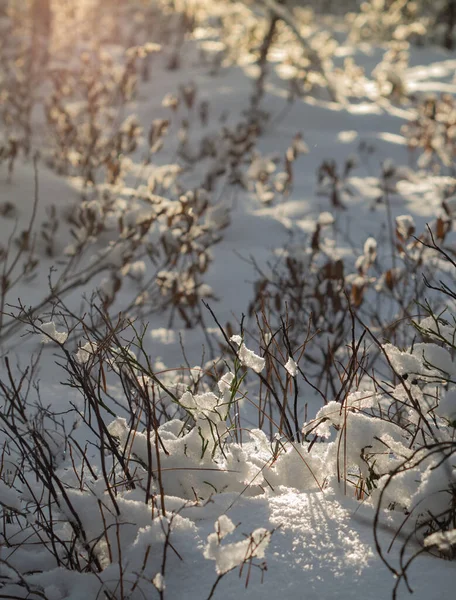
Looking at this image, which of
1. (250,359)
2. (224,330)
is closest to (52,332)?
(250,359)

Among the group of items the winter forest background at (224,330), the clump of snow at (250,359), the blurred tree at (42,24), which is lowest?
the winter forest background at (224,330)

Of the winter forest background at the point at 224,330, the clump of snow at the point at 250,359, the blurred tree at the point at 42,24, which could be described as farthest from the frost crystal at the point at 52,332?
the blurred tree at the point at 42,24

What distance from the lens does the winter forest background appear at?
1.14 meters

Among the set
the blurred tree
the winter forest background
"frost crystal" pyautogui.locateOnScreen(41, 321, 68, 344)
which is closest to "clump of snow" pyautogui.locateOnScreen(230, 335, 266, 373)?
the winter forest background

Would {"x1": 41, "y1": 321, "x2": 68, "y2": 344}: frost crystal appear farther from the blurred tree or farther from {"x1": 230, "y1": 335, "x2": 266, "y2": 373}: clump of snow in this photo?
the blurred tree

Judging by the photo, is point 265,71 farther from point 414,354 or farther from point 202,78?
point 414,354

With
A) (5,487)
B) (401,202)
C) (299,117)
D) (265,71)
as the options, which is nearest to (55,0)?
(265,71)

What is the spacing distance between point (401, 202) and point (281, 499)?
12.3 ft

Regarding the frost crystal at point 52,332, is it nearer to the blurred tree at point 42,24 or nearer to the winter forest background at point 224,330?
the winter forest background at point 224,330

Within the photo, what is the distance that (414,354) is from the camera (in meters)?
1.28

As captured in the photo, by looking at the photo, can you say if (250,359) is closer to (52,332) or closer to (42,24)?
(52,332)

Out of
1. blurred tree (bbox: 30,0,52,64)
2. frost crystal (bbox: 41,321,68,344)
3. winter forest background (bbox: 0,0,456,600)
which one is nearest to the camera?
winter forest background (bbox: 0,0,456,600)

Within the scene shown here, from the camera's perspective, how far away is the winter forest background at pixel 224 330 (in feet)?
3.73

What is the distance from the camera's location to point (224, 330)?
2.94 metres
